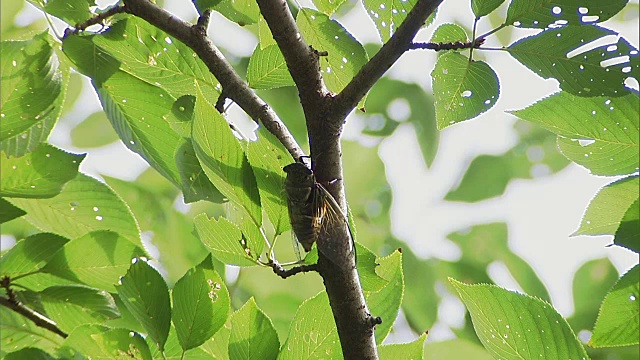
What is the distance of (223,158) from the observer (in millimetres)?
640

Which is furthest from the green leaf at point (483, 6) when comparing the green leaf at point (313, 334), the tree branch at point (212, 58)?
the green leaf at point (313, 334)

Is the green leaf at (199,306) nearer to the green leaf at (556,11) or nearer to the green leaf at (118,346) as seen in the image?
the green leaf at (118,346)

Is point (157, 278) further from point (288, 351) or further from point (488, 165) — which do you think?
point (488, 165)

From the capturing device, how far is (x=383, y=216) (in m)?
2.01

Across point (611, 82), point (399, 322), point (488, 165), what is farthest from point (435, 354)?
point (488, 165)

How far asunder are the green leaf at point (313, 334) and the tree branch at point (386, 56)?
22 centimetres

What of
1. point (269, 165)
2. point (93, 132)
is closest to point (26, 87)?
point (269, 165)

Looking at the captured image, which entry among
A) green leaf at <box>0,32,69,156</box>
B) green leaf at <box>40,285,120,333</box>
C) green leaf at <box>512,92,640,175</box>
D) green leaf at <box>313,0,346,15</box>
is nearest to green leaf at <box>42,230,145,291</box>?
green leaf at <box>40,285,120,333</box>

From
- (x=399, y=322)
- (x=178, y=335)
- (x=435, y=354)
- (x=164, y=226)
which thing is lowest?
(x=399, y=322)

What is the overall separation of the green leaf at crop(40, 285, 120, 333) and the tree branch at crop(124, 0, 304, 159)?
0.34 m

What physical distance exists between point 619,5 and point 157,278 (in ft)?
1.74

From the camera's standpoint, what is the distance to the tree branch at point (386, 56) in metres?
0.58

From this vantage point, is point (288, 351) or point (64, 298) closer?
point (288, 351)

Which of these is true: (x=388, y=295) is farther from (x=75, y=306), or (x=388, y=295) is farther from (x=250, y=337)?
(x=75, y=306)
